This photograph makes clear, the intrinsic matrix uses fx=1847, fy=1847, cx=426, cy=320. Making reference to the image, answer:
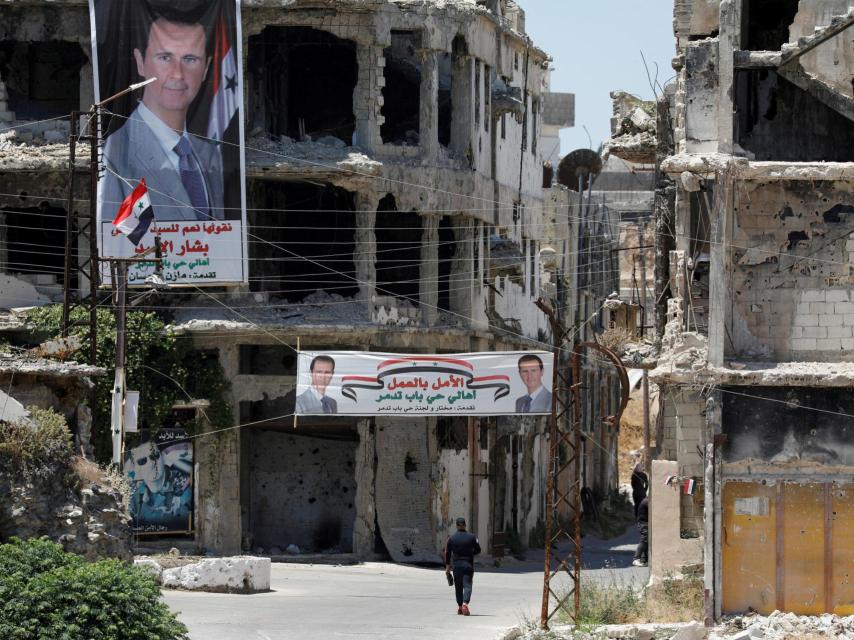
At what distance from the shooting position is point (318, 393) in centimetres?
3522

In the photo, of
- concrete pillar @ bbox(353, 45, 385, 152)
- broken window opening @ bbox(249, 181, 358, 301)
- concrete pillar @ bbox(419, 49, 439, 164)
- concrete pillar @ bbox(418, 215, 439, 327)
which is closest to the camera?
concrete pillar @ bbox(353, 45, 385, 152)

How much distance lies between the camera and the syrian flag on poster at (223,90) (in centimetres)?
3694

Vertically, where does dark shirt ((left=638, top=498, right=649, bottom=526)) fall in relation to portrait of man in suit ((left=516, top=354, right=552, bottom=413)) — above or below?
below

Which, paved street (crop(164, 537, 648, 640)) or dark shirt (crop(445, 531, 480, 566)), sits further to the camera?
dark shirt (crop(445, 531, 480, 566))

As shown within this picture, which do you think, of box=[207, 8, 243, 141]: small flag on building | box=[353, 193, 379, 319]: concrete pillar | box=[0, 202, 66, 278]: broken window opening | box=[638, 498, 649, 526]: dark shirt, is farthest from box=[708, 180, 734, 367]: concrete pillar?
box=[0, 202, 66, 278]: broken window opening

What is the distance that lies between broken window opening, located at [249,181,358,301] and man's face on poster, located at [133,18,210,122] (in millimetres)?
2851

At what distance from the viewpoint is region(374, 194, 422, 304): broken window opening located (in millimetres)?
39906

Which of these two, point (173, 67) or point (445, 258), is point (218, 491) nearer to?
point (445, 258)

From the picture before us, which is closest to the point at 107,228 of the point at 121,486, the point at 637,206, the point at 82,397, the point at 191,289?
the point at 191,289

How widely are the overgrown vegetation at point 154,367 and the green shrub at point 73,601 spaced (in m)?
15.4

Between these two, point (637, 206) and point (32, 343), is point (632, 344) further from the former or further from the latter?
point (637, 206)

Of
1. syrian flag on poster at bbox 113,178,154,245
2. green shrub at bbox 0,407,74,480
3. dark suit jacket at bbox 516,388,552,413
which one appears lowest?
dark suit jacket at bbox 516,388,552,413

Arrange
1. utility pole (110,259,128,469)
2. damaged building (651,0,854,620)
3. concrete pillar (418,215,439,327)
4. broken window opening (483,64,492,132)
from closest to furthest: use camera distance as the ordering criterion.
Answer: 1. damaged building (651,0,854,620)
2. utility pole (110,259,128,469)
3. concrete pillar (418,215,439,327)
4. broken window opening (483,64,492,132)

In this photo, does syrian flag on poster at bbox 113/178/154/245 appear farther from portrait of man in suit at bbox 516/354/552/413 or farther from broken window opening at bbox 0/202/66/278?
portrait of man in suit at bbox 516/354/552/413
